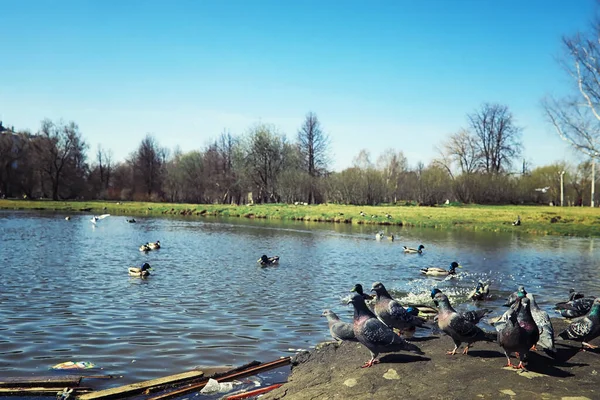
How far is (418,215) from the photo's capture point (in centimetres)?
4991

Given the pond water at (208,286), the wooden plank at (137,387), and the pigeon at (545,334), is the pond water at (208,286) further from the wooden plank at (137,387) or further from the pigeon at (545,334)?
the pigeon at (545,334)

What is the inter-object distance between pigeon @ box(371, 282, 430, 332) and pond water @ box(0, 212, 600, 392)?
173 cm

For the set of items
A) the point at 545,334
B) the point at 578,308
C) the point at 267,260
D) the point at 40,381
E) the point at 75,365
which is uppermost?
the point at 545,334

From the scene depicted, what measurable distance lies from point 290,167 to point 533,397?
74.1 metres

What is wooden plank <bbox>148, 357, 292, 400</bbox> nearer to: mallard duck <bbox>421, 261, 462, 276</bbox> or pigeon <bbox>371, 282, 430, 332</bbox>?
pigeon <bbox>371, 282, 430, 332</bbox>

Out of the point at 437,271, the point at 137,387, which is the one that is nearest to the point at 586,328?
the point at 137,387

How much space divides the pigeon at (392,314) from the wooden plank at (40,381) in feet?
17.7

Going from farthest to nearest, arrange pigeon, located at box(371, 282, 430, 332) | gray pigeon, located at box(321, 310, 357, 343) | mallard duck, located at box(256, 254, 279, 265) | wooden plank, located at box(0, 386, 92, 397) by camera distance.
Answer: mallard duck, located at box(256, 254, 279, 265)
pigeon, located at box(371, 282, 430, 332)
gray pigeon, located at box(321, 310, 357, 343)
wooden plank, located at box(0, 386, 92, 397)

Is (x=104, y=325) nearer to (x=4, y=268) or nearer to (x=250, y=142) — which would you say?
(x=4, y=268)

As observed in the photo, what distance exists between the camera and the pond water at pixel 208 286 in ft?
31.1

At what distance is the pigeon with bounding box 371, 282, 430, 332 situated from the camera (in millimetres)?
9257

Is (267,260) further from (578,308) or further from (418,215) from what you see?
(418,215)

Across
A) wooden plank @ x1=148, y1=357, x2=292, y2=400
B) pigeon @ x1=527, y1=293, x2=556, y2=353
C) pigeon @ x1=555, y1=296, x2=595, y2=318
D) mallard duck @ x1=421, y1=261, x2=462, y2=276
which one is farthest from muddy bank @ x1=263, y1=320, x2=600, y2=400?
mallard duck @ x1=421, y1=261, x2=462, y2=276

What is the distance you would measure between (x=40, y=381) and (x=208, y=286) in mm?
9209
